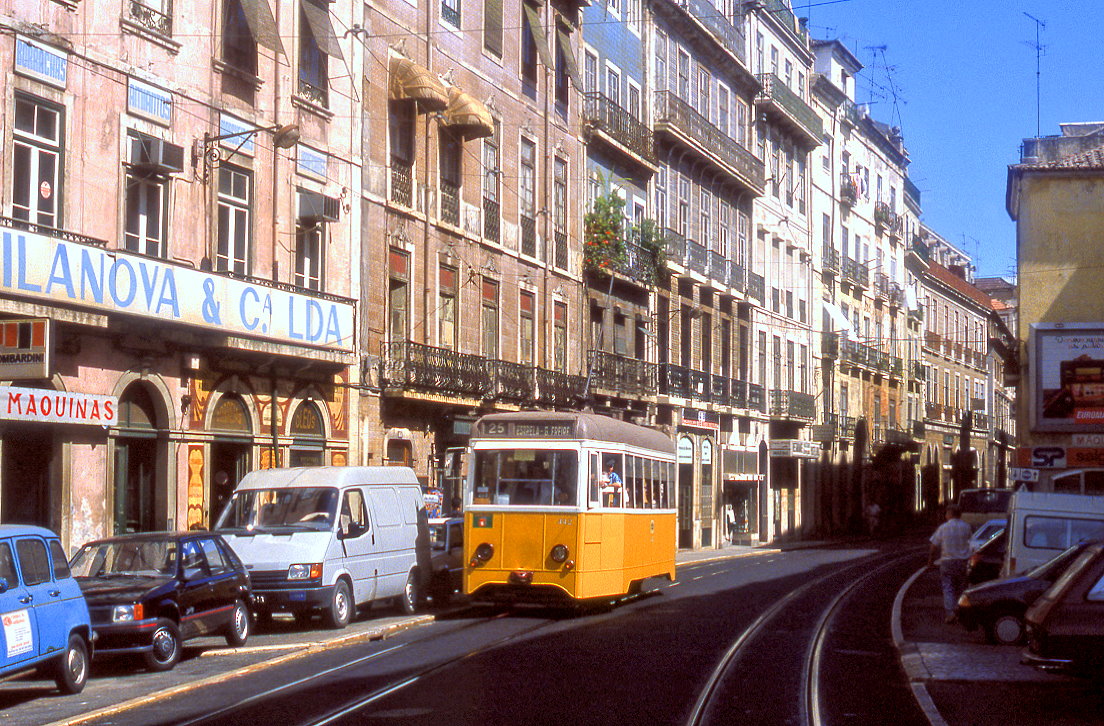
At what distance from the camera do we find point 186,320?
22.9 metres

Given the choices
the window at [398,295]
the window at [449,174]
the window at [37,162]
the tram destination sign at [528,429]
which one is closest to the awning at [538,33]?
the window at [449,174]

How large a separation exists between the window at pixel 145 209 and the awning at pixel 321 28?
4907 millimetres

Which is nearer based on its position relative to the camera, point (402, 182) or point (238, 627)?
point (238, 627)

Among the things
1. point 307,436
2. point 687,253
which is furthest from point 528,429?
point 687,253

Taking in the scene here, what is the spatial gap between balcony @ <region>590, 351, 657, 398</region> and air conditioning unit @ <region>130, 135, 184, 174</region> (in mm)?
19131

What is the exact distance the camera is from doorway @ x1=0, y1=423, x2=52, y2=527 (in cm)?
2150

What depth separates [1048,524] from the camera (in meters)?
22.2

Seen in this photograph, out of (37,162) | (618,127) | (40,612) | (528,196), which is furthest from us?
(618,127)

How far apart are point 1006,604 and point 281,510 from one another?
959cm

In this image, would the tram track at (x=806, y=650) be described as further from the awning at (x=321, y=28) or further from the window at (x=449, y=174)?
A: the awning at (x=321, y=28)

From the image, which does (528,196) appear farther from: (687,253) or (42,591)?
(42,591)

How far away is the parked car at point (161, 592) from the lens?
15977 mm

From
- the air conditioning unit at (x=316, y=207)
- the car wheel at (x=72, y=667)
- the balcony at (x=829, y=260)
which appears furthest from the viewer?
the balcony at (x=829, y=260)

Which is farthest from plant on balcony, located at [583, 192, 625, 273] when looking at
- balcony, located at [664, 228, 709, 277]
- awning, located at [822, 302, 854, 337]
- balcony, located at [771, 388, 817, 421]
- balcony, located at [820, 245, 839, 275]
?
balcony, located at [820, 245, 839, 275]
